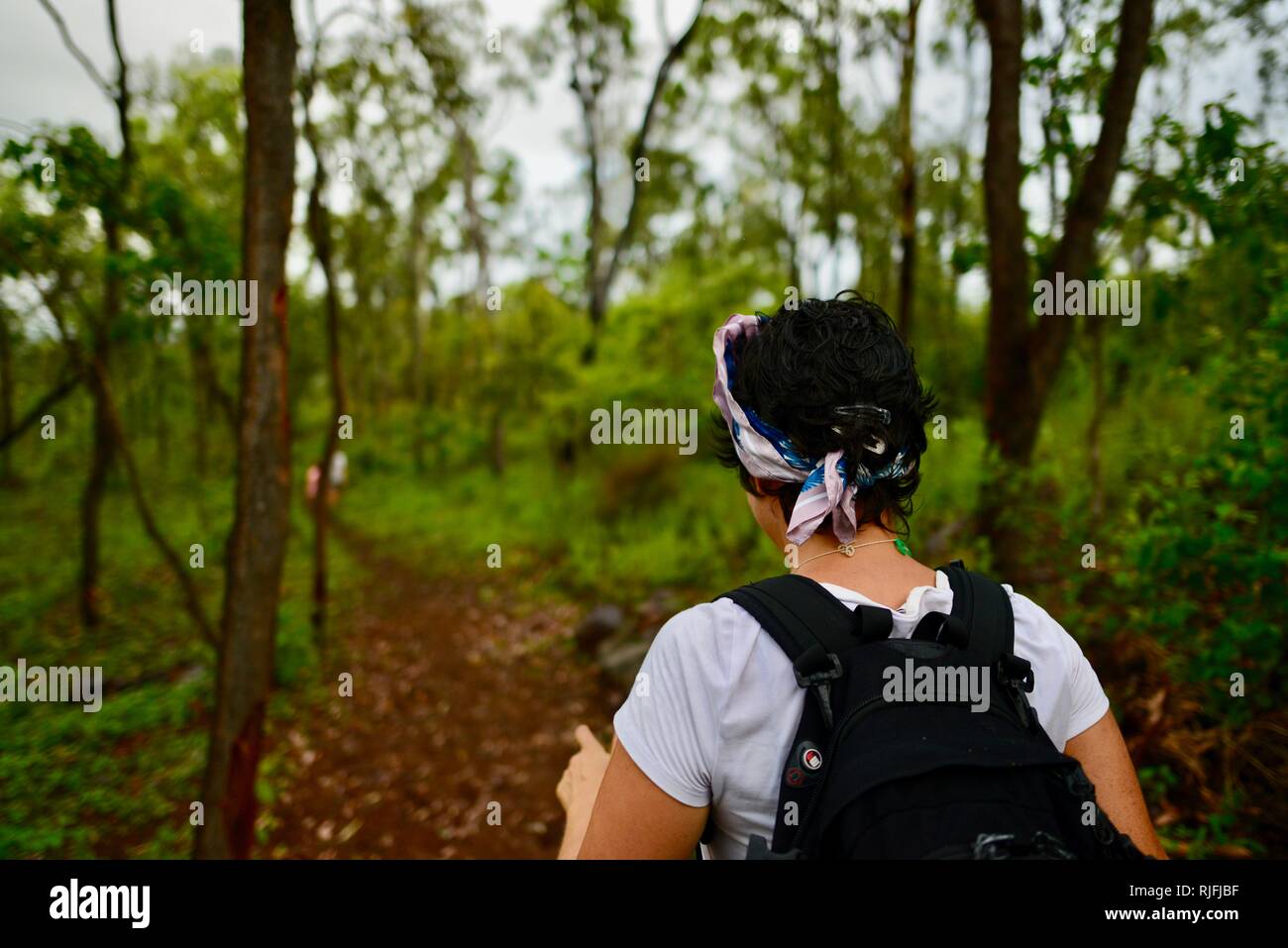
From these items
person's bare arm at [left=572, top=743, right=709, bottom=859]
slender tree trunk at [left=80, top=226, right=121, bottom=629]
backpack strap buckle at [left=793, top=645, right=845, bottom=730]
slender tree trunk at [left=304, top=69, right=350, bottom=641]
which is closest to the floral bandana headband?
backpack strap buckle at [left=793, top=645, right=845, bottom=730]

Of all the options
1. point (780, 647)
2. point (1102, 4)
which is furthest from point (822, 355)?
point (1102, 4)

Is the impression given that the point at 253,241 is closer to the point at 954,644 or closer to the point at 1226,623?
the point at 954,644

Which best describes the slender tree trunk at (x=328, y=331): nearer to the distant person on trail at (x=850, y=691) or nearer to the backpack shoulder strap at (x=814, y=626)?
the distant person on trail at (x=850, y=691)

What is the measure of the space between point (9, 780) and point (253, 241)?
197 inches

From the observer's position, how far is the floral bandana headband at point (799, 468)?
1.39m

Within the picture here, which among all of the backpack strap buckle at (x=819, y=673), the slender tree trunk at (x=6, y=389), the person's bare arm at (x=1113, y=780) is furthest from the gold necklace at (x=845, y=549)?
the slender tree trunk at (x=6, y=389)

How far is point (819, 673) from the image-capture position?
1.15 m

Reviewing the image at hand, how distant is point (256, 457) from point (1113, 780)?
348 centimetres

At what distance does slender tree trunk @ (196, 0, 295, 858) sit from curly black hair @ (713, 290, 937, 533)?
275 cm

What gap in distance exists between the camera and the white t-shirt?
1.18 meters

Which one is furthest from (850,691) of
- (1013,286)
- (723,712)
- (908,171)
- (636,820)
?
(908,171)

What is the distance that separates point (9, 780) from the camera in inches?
206

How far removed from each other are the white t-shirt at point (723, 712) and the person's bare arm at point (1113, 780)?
46 cm

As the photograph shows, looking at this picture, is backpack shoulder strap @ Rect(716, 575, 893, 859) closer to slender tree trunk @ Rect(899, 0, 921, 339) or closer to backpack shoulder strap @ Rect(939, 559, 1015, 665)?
backpack shoulder strap @ Rect(939, 559, 1015, 665)
